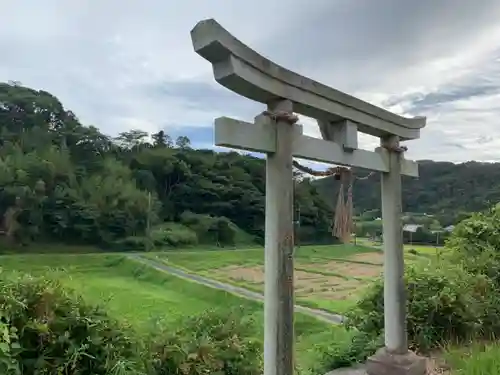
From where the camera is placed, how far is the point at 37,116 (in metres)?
29.2

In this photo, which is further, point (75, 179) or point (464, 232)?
point (75, 179)

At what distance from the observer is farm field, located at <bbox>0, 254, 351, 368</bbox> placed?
336 cm

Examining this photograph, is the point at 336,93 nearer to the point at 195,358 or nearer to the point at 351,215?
the point at 351,215

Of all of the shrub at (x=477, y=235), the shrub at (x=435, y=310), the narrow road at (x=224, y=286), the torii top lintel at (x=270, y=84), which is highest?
the torii top lintel at (x=270, y=84)

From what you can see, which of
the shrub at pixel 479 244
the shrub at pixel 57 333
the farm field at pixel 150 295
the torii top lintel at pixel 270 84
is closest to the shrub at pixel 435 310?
the farm field at pixel 150 295

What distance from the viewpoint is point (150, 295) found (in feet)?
42.3

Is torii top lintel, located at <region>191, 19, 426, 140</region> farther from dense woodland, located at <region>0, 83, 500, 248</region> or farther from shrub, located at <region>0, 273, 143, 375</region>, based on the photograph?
dense woodland, located at <region>0, 83, 500, 248</region>

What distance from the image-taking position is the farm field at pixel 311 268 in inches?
449

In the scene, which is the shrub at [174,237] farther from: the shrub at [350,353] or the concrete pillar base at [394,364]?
the concrete pillar base at [394,364]

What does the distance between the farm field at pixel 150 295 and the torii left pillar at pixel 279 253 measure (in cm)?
60

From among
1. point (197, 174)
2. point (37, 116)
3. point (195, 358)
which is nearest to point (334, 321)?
point (195, 358)

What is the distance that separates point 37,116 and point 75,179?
7.67m

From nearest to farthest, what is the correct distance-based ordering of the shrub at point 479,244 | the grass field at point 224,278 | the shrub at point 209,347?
the shrub at point 209,347 < the shrub at point 479,244 < the grass field at point 224,278

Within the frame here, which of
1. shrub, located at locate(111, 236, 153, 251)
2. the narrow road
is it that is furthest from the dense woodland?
the narrow road
